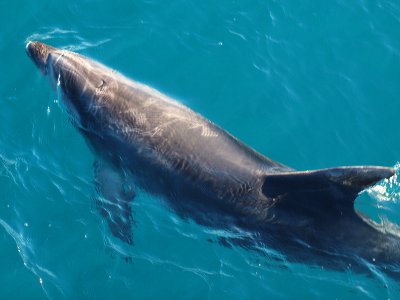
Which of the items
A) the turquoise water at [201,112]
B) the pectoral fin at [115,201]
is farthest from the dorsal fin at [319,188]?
the pectoral fin at [115,201]

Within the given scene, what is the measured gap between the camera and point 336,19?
15.4 meters

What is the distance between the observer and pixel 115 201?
11.1m

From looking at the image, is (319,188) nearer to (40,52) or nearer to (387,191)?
(387,191)

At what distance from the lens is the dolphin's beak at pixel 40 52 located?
11.6 m

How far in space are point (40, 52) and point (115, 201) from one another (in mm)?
3255

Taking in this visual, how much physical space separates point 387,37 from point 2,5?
31.2ft

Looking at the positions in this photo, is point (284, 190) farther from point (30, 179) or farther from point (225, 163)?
point (30, 179)

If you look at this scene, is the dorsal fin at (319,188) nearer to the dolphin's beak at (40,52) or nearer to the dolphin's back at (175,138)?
the dolphin's back at (175,138)

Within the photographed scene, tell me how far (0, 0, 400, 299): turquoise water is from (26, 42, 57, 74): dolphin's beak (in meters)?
0.49

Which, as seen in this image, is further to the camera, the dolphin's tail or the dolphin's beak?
the dolphin's beak

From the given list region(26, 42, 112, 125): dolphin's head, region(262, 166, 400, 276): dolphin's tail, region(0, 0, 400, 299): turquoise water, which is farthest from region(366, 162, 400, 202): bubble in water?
region(26, 42, 112, 125): dolphin's head

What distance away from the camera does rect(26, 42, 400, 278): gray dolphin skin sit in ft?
30.9

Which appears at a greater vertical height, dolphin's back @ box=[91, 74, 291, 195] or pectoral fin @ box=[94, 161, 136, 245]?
dolphin's back @ box=[91, 74, 291, 195]

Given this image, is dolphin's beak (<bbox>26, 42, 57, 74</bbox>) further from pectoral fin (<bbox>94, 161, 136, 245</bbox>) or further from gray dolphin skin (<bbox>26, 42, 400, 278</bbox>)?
pectoral fin (<bbox>94, 161, 136, 245</bbox>)
